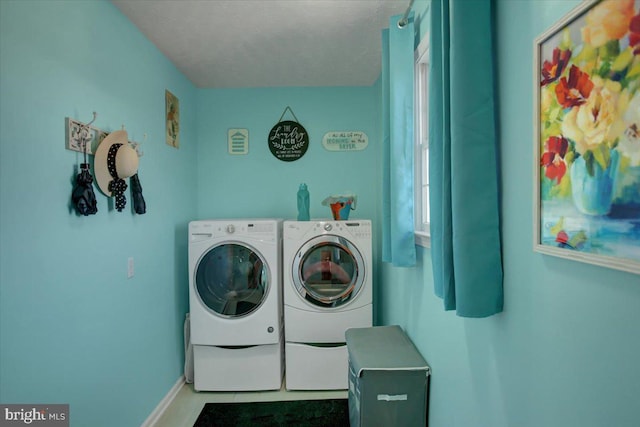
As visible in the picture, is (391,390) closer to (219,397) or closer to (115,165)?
(219,397)

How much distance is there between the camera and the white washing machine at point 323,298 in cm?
248

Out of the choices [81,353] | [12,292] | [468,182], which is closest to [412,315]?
[468,182]

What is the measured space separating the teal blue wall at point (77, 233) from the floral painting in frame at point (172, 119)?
0.09 m

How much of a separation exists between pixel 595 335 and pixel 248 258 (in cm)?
213

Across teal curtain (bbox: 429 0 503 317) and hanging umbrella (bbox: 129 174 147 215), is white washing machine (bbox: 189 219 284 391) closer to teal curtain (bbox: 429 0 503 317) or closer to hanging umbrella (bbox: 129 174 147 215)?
hanging umbrella (bbox: 129 174 147 215)

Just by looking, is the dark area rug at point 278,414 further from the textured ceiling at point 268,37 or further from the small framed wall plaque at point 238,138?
the textured ceiling at point 268,37

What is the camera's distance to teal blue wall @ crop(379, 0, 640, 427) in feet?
2.05

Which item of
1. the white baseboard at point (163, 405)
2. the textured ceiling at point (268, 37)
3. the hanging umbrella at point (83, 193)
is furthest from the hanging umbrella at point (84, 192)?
the white baseboard at point (163, 405)

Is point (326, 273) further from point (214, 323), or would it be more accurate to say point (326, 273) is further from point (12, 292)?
point (12, 292)

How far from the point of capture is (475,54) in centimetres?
98

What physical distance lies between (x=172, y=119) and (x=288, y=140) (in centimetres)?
102

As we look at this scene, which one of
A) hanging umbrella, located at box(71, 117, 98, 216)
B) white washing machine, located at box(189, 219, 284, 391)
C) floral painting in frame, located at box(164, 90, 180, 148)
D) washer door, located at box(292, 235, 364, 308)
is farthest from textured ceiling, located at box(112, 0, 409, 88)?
washer door, located at box(292, 235, 364, 308)

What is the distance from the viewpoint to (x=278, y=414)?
227 cm

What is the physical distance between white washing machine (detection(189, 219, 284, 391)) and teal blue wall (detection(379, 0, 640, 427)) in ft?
4.80
